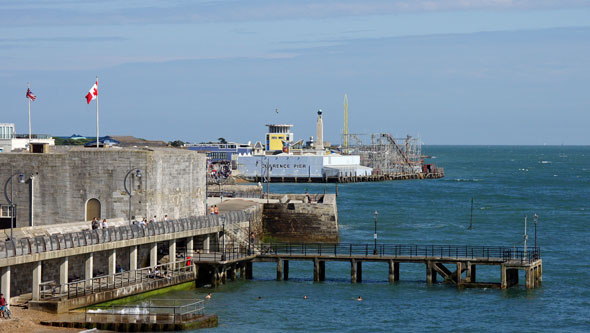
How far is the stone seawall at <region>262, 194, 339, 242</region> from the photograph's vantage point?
75312 mm

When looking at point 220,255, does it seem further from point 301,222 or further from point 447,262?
point 301,222

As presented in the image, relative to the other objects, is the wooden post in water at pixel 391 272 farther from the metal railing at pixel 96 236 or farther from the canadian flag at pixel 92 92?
the canadian flag at pixel 92 92

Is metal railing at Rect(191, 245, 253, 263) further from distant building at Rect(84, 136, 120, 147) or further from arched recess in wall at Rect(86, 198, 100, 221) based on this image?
distant building at Rect(84, 136, 120, 147)

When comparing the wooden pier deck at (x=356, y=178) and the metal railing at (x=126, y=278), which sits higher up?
the wooden pier deck at (x=356, y=178)

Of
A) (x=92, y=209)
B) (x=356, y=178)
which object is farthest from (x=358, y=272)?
(x=356, y=178)

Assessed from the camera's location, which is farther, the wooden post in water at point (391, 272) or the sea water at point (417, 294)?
the wooden post in water at point (391, 272)

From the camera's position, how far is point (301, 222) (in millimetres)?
75625

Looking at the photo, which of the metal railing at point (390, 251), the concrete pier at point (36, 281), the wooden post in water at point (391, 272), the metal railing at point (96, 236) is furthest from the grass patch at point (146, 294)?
the wooden post in water at point (391, 272)

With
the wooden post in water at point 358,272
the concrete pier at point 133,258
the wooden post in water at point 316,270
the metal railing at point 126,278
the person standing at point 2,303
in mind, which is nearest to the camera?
the person standing at point 2,303

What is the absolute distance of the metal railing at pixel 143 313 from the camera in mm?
41656

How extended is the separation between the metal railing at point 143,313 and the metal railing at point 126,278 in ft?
3.37

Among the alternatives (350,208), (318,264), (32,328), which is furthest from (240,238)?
(350,208)

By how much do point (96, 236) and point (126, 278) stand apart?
2879 millimetres

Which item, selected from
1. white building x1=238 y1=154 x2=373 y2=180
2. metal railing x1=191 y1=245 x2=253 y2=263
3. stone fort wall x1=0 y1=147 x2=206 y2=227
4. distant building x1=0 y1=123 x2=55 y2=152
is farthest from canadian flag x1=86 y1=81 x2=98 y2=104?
white building x1=238 y1=154 x2=373 y2=180
